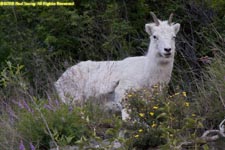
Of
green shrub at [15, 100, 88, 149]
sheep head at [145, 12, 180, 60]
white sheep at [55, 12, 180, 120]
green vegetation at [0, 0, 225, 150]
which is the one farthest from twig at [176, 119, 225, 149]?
green vegetation at [0, 0, 225, 150]

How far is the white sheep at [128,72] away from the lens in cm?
852

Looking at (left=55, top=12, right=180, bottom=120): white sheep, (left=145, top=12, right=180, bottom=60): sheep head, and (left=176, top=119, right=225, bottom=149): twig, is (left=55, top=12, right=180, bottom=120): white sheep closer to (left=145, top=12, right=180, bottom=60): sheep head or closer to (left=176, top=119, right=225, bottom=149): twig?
(left=145, top=12, right=180, bottom=60): sheep head

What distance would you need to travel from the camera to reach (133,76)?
28.9ft

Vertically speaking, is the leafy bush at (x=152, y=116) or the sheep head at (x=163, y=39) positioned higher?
the sheep head at (x=163, y=39)

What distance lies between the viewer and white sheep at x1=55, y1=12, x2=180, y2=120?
852cm

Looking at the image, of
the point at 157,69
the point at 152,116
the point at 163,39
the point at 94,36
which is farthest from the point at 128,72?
the point at 94,36

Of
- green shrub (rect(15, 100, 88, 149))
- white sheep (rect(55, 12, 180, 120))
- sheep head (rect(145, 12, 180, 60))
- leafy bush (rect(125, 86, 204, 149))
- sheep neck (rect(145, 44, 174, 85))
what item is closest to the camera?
leafy bush (rect(125, 86, 204, 149))

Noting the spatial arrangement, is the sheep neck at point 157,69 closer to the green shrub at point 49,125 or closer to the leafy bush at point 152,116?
the leafy bush at point 152,116

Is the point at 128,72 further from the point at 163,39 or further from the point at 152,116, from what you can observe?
the point at 152,116

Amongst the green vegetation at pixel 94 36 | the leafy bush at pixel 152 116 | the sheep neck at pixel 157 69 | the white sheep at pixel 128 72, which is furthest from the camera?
the green vegetation at pixel 94 36

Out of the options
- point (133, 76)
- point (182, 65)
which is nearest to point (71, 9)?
point (182, 65)

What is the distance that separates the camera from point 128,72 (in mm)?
8898

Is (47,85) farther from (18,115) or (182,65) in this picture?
(182,65)

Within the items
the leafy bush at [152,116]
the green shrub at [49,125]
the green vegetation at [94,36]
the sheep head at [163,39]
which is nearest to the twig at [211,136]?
the leafy bush at [152,116]
